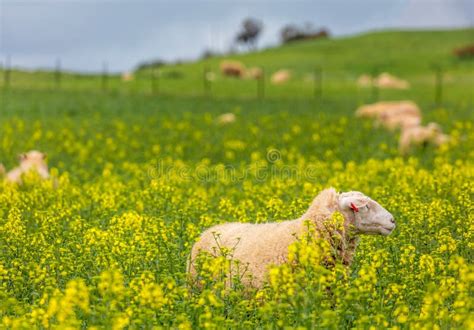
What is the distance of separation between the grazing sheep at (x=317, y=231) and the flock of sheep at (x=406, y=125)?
1386 cm

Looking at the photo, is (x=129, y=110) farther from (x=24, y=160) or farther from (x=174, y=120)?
(x=24, y=160)

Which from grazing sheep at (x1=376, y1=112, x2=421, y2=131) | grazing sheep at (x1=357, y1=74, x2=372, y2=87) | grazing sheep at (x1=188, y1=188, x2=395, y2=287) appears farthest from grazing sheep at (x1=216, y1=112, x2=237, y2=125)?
grazing sheep at (x1=357, y1=74, x2=372, y2=87)

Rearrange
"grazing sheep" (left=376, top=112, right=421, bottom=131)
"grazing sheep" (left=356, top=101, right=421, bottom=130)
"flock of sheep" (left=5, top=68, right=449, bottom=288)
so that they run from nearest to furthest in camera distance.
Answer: "flock of sheep" (left=5, top=68, right=449, bottom=288), "grazing sheep" (left=376, top=112, right=421, bottom=131), "grazing sheep" (left=356, top=101, right=421, bottom=130)

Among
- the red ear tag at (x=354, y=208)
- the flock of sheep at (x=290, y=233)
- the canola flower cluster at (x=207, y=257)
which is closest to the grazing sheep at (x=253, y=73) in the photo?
the canola flower cluster at (x=207, y=257)

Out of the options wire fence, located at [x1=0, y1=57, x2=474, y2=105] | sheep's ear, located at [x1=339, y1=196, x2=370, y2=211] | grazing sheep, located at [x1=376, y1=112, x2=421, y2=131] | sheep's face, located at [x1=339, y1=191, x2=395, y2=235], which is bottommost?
sheep's face, located at [x1=339, y1=191, x2=395, y2=235]

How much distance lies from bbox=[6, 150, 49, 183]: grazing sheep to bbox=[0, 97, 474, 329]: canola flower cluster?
796 mm

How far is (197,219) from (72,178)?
6863mm

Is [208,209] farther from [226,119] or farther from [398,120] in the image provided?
[398,120]

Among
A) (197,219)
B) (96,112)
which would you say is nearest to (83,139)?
(96,112)

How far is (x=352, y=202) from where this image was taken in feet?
30.9

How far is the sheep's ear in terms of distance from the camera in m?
9.40

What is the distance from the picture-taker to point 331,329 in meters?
6.74

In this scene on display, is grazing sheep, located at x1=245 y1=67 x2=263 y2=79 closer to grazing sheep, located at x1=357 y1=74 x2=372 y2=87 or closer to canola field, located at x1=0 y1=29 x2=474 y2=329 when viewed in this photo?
grazing sheep, located at x1=357 y1=74 x2=372 y2=87

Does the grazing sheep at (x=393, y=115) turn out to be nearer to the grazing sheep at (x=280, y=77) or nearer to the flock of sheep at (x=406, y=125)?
the flock of sheep at (x=406, y=125)
